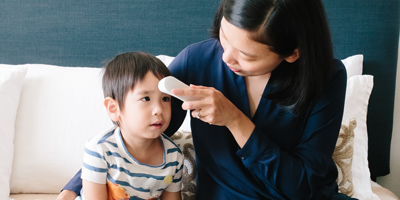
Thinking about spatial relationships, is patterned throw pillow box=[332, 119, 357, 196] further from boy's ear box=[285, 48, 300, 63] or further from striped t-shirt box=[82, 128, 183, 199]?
striped t-shirt box=[82, 128, 183, 199]

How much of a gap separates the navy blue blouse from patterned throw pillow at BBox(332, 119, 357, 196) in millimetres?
141

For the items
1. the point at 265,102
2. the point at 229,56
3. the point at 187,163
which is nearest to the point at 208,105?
the point at 229,56

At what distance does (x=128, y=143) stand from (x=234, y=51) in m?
0.42

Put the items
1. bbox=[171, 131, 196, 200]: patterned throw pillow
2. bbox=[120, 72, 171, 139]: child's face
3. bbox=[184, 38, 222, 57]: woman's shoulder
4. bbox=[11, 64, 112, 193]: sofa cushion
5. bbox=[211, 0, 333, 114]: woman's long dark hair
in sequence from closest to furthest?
bbox=[211, 0, 333, 114]: woman's long dark hair
bbox=[120, 72, 171, 139]: child's face
bbox=[184, 38, 222, 57]: woman's shoulder
bbox=[171, 131, 196, 200]: patterned throw pillow
bbox=[11, 64, 112, 193]: sofa cushion

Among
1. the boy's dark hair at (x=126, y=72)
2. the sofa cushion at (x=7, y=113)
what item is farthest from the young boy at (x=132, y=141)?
the sofa cushion at (x=7, y=113)

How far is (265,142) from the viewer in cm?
106

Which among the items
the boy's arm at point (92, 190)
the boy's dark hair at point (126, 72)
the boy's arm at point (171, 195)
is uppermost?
the boy's dark hair at point (126, 72)

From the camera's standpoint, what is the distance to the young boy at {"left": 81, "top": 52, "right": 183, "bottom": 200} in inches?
42.1

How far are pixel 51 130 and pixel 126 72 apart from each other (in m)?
0.56

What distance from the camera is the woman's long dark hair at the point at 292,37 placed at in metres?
0.90

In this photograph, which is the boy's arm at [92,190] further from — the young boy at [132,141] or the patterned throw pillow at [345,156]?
the patterned throw pillow at [345,156]

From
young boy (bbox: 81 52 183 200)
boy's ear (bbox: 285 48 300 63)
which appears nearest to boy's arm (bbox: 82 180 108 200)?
young boy (bbox: 81 52 183 200)

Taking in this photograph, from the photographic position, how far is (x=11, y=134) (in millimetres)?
1459

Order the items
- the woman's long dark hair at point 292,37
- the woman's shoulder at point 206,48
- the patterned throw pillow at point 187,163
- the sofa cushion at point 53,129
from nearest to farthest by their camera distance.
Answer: the woman's long dark hair at point 292,37 → the woman's shoulder at point 206,48 → the patterned throw pillow at point 187,163 → the sofa cushion at point 53,129
